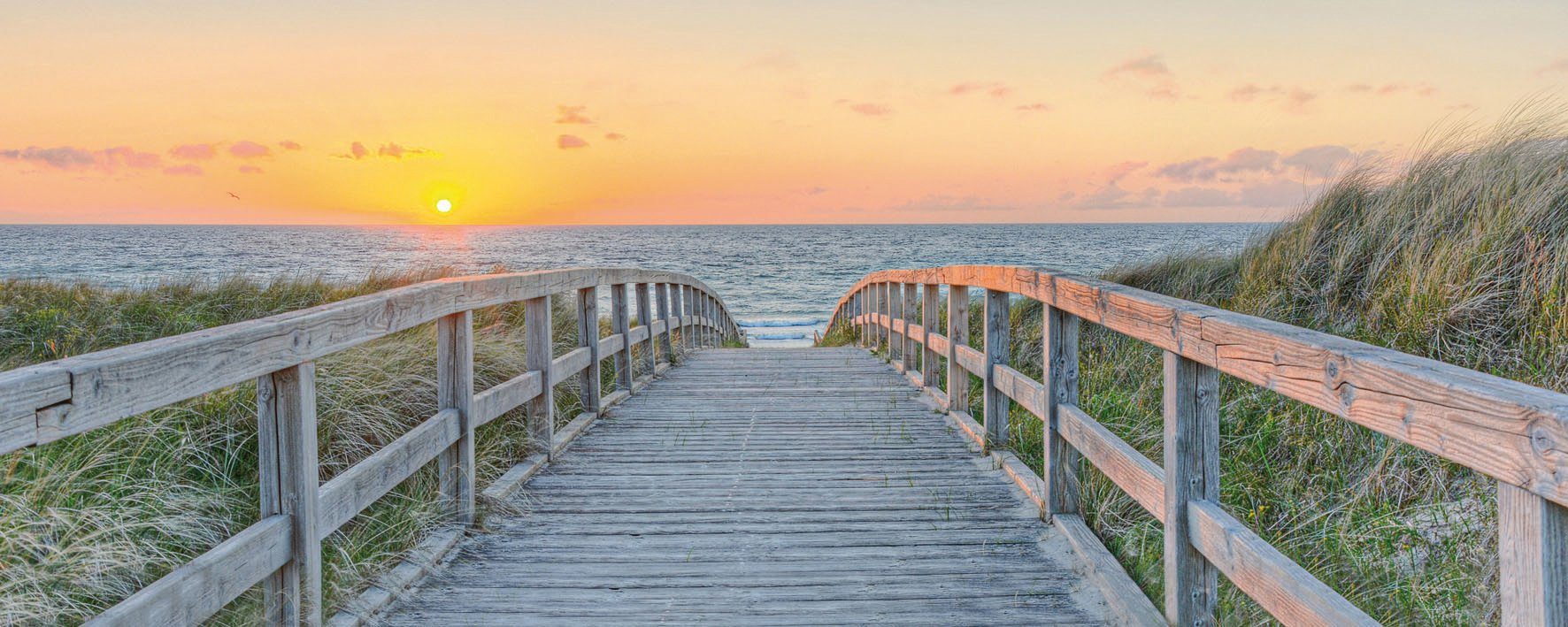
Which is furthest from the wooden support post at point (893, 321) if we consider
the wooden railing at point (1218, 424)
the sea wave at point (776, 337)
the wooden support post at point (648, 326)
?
the sea wave at point (776, 337)

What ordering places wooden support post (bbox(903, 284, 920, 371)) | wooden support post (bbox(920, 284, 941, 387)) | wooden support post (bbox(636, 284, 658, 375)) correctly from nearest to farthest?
wooden support post (bbox(920, 284, 941, 387))
wooden support post (bbox(903, 284, 920, 371))
wooden support post (bbox(636, 284, 658, 375))

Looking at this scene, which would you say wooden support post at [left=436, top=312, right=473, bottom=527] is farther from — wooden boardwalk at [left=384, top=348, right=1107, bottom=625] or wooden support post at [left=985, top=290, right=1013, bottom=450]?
wooden support post at [left=985, top=290, right=1013, bottom=450]

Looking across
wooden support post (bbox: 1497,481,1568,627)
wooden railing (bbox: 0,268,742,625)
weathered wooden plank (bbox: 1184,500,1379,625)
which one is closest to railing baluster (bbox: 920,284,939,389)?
wooden railing (bbox: 0,268,742,625)

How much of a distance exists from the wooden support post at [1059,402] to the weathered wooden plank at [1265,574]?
116 centimetres

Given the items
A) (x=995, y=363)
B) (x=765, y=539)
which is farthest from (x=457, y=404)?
(x=995, y=363)

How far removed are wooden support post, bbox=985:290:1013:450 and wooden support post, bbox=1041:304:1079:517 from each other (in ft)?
3.25

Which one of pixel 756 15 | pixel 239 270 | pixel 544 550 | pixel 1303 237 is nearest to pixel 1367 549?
pixel 544 550

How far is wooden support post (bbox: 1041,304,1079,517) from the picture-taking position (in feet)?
12.2

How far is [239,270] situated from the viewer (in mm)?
10648

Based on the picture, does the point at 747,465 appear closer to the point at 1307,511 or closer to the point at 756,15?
the point at 1307,511

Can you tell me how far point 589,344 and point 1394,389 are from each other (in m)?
5.19

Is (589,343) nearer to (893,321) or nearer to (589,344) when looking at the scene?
(589,344)

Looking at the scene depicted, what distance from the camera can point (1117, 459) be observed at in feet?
10.2

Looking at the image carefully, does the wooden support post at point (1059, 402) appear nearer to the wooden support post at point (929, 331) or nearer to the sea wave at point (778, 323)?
the wooden support post at point (929, 331)
